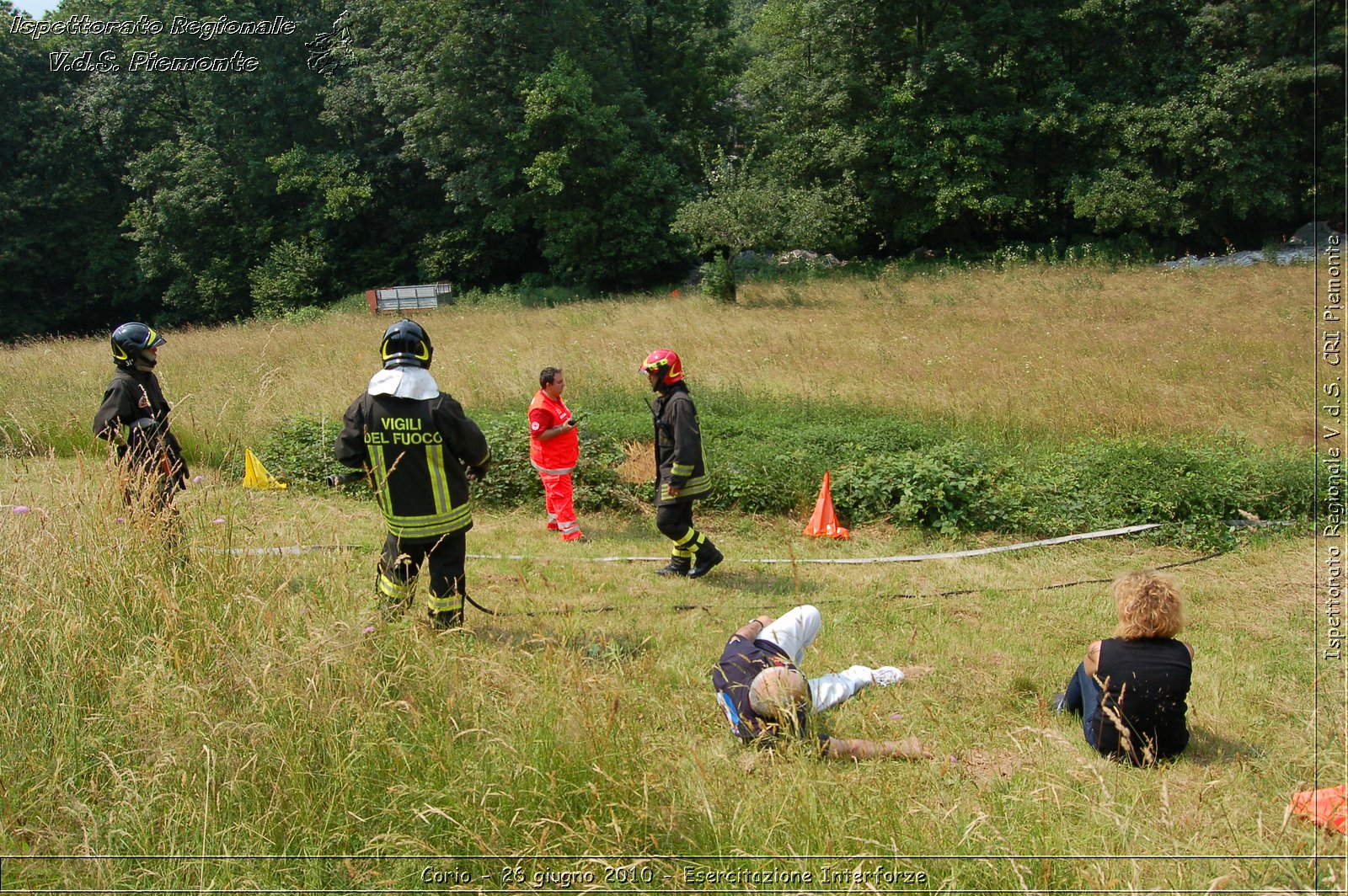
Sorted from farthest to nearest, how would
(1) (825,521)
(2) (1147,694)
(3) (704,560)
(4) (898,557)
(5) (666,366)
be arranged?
(1) (825,521) → (4) (898,557) → (3) (704,560) → (5) (666,366) → (2) (1147,694)

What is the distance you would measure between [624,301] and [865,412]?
16.7 meters

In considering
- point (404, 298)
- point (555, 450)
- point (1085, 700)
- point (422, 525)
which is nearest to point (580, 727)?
point (422, 525)

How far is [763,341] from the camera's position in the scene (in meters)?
17.3

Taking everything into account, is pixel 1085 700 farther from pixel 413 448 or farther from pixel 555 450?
pixel 555 450

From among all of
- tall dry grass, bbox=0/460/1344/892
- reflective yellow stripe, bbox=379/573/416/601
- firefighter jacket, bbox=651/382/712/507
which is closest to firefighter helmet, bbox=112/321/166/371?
tall dry grass, bbox=0/460/1344/892

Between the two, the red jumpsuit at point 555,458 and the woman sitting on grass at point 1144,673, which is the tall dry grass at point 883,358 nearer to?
the red jumpsuit at point 555,458

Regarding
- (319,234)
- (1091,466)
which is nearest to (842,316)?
(1091,466)

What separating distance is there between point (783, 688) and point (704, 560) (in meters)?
3.48

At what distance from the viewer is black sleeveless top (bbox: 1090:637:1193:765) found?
444 centimetres

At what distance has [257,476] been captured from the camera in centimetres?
1016

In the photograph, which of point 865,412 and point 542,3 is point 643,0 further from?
point 865,412

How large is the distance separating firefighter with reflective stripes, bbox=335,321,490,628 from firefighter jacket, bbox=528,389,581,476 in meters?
3.40

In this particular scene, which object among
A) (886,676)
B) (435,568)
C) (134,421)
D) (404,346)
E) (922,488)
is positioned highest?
(404,346)

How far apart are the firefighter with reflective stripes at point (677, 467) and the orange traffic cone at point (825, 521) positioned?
153 centimetres
